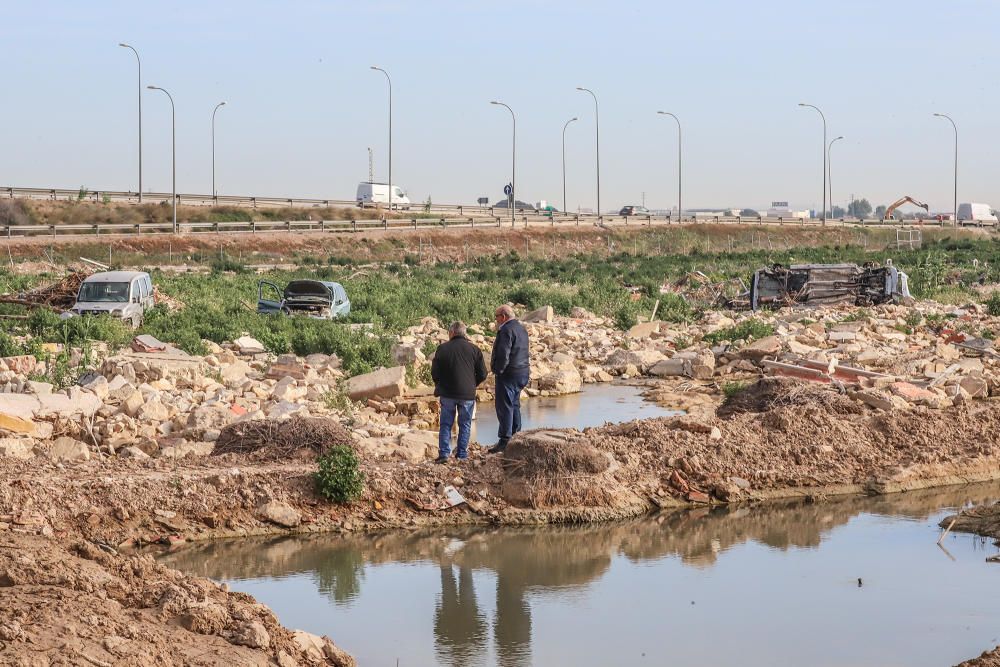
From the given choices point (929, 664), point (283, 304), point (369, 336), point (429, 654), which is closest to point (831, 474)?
point (929, 664)

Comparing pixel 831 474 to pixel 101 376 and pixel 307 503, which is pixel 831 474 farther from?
pixel 101 376

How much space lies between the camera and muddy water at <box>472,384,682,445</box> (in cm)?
1911

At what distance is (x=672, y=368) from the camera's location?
2491 cm

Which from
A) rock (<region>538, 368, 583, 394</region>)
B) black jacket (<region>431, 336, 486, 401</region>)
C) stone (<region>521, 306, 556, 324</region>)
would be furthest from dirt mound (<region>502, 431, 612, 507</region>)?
stone (<region>521, 306, 556, 324</region>)

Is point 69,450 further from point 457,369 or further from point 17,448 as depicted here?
point 457,369

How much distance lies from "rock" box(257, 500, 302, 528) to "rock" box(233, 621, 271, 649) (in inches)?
172

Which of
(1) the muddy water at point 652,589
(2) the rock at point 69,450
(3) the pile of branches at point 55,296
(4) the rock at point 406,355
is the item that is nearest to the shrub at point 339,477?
(1) the muddy water at point 652,589

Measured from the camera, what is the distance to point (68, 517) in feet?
40.4

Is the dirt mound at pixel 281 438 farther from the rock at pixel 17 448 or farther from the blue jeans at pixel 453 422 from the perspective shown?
the rock at pixel 17 448

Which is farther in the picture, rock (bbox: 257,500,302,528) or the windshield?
the windshield

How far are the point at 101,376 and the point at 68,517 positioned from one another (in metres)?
6.83

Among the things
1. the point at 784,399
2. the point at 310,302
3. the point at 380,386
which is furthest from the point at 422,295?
the point at 784,399

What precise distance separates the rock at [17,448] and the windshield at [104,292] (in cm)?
1269

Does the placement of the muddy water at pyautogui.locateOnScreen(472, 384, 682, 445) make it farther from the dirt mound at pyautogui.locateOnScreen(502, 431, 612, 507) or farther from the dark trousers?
the dirt mound at pyautogui.locateOnScreen(502, 431, 612, 507)
